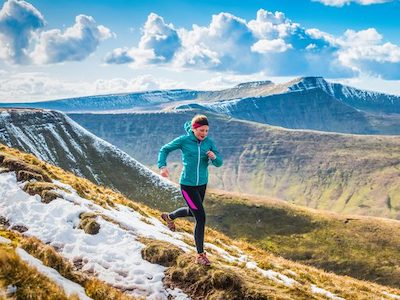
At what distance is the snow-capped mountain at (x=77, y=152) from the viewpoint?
315 feet

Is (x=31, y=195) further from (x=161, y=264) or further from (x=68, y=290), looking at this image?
(x=68, y=290)

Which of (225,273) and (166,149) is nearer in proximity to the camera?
(225,273)

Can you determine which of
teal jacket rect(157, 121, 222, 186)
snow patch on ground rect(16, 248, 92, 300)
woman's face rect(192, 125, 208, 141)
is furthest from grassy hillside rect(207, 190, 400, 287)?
snow patch on ground rect(16, 248, 92, 300)

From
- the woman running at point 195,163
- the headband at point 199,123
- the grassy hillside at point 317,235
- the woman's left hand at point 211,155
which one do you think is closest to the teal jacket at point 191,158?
the woman running at point 195,163

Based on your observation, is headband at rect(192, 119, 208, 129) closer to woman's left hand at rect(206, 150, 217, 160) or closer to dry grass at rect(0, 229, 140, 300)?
woman's left hand at rect(206, 150, 217, 160)

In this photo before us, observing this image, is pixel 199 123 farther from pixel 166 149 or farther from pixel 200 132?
pixel 166 149

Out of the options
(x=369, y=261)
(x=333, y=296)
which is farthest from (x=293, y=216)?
(x=333, y=296)

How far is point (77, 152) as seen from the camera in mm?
110312

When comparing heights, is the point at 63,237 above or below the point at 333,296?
above

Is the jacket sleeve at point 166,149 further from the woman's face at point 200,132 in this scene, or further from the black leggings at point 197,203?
the black leggings at point 197,203

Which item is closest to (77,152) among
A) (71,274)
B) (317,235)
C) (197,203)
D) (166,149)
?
(317,235)

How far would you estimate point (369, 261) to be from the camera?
68.7 m

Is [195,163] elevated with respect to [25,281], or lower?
elevated

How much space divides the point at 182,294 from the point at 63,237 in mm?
4815
